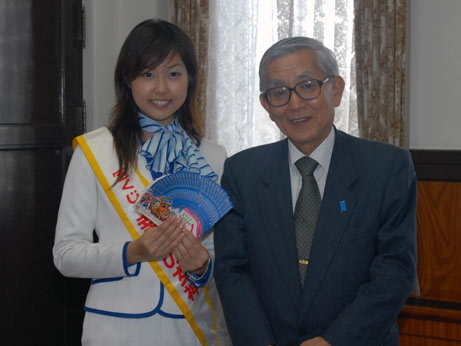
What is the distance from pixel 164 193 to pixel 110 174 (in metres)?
0.25

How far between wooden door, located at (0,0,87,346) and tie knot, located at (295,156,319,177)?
1862mm

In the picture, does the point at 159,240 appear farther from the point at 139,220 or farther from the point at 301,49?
the point at 301,49

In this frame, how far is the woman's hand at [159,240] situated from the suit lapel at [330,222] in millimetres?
425

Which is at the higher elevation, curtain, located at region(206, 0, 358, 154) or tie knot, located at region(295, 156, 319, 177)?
curtain, located at region(206, 0, 358, 154)

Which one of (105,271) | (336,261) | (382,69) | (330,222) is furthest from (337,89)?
(382,69)

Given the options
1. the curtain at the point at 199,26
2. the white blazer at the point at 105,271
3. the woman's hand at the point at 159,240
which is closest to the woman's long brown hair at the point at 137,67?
the white blazer at the point at 105,271

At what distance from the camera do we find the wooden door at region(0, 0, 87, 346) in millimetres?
2975

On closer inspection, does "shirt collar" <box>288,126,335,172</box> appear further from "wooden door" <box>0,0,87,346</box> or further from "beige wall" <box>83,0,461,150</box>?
"beige wall" <box>83,0,461,150</box>

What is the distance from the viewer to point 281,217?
1.74m

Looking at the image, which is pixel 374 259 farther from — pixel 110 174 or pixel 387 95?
pixel 387 95

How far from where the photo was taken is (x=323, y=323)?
1.67 metres

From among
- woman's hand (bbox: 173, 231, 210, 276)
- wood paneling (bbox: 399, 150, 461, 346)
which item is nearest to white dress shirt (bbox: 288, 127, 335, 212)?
woman's hand (bbox: 173, 231, 210, 276)

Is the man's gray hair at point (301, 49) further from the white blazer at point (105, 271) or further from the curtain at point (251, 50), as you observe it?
the curtain at point (251, 50)

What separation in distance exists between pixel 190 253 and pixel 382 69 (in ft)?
7.67
